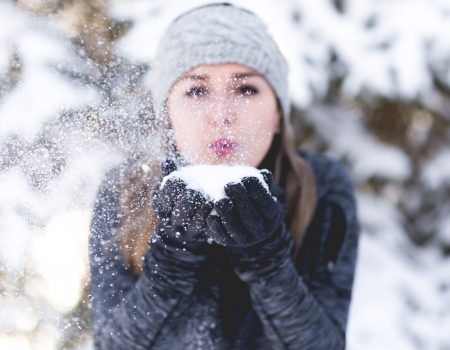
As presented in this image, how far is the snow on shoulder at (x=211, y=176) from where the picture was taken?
0.76 meters

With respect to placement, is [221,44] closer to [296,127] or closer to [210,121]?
[210,121]

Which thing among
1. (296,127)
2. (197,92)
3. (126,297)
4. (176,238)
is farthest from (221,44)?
(296,127)

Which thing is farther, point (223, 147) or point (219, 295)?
point (219, 295)

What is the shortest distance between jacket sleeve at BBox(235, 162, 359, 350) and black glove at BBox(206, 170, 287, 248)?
156 mm

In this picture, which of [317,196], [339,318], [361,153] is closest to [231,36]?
[317,196]

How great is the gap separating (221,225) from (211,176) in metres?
0.11

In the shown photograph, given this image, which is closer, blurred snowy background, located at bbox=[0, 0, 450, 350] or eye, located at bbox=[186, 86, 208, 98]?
blurred snowy background, located at bbox=[0, 0, 450, 350]

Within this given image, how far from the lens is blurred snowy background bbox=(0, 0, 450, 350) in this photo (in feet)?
2.39

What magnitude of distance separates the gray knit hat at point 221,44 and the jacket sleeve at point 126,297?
41 centimetres

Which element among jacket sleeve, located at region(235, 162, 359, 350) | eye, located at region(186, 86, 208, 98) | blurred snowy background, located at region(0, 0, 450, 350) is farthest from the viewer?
jacket sleeve, located at region(235, 162, 359, 350)

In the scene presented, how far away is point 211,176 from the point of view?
2.53 feet

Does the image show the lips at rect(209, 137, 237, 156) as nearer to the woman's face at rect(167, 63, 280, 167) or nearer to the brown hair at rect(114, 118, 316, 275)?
the woman's face at rect(167, 63, 280, 167)

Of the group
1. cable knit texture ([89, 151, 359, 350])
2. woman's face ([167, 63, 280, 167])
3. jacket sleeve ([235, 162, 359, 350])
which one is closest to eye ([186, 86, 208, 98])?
woman's face ([167, 63, 280, 167])

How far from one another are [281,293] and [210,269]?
0.71 feet
